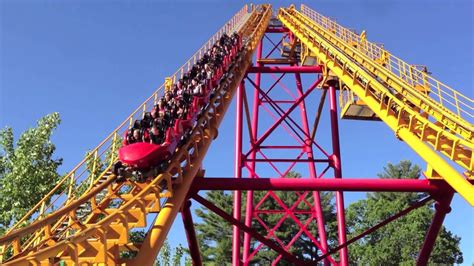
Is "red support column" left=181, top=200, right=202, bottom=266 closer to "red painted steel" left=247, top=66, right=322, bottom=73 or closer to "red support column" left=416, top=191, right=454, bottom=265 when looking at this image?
"red support column" left=416, top=191, right=454, bottom=265

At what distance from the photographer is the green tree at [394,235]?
30.9m

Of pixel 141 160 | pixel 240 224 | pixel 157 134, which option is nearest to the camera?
pixel 141 160

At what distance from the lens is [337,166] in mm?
11836

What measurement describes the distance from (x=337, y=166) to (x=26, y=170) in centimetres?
786

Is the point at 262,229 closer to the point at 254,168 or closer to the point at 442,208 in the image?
the point at 254,168

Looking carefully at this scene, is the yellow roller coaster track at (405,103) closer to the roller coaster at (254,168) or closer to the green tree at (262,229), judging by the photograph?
the roller coaster at (254,168)

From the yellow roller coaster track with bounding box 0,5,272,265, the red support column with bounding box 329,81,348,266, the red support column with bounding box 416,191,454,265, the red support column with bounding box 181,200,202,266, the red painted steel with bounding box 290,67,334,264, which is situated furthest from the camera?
the red painted steel with bounding box 290,67,334,264

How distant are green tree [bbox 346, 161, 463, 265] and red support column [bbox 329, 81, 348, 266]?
20.2 metres

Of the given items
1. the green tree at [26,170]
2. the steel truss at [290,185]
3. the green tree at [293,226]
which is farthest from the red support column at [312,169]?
the green tree at [293,226]

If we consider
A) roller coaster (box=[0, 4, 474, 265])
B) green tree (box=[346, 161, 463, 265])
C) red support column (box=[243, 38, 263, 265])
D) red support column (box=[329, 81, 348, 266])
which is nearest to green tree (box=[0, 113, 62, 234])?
roller coaster (box=[0, 4, 474, 265])

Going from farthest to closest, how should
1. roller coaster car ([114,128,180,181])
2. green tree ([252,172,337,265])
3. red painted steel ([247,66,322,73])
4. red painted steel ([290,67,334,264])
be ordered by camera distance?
green tree ([252,172,337,265]), red painted steel ([247,66,322,73]), red painted steel ([290,67,334,264]), roller coaster car ([114,128,180,181])

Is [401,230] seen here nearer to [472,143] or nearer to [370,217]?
[370,217]

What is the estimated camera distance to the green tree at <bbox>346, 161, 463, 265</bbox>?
30859 mm

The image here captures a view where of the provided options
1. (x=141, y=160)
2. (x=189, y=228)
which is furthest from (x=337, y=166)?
(x=141, y=160)
